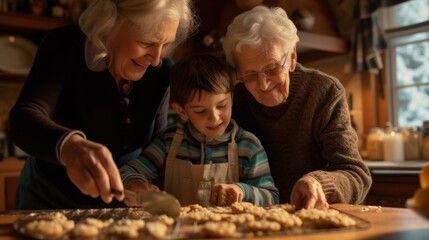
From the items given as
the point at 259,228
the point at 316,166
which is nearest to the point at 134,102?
the point at 316,166

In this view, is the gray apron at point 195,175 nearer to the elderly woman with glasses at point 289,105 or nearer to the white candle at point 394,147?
the elderly woman with glasses at point 289,105

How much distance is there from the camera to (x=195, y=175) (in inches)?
57.6

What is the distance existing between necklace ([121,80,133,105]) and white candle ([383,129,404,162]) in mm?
1912

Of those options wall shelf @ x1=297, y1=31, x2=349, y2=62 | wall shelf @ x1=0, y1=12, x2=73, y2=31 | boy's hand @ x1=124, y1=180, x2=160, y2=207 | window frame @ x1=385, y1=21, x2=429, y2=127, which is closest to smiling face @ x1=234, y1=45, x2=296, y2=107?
boy's hand @ x1=124, y1=180, x2=160, y2=207

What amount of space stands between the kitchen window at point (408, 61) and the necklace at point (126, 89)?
220 cm

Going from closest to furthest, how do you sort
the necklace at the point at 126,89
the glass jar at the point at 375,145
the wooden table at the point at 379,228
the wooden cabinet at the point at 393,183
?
1. the wooden table at the point at 379,228
2. the necklace at the point at 126,89
3. the wooden cabinet at the point at 393,183
4. the glass jar at the point at 375,145

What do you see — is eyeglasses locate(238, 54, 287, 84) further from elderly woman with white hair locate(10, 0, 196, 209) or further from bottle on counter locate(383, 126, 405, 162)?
bottle on counter locate(383, 126, 405, 162)

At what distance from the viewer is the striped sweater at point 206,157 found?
1418 mm

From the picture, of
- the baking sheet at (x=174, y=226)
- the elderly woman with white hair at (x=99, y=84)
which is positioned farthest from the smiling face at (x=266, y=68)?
the baking sheet at (x=174, y=226)

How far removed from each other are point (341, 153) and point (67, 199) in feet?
2.66

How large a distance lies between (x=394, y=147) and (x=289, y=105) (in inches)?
61.1

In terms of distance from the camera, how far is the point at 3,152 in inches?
124

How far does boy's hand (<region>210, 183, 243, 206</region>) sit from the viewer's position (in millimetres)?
1244

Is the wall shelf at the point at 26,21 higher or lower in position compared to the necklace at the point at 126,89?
higher
